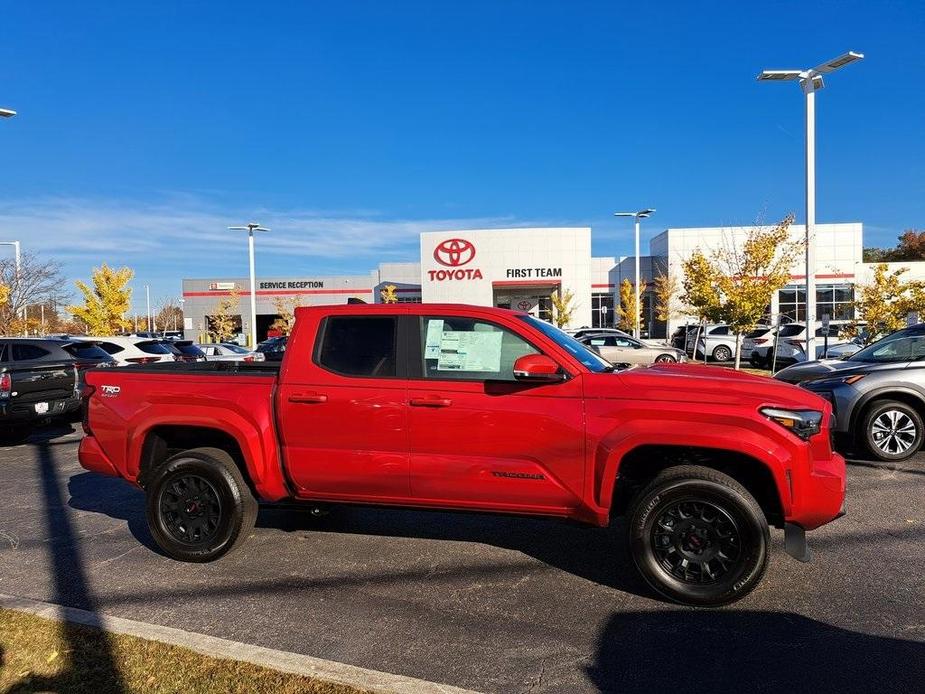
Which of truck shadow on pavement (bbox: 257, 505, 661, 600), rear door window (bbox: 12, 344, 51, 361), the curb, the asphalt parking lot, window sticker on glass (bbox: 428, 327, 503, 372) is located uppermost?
window sticker on glass (bbox: 428, 327, 503, 372)

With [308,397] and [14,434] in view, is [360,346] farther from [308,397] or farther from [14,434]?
[14,434]

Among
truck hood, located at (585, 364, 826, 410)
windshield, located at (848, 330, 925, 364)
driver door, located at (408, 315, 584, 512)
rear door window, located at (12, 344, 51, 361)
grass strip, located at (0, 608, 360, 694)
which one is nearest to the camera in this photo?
grass strip, located at (0, 608, 360, 694)

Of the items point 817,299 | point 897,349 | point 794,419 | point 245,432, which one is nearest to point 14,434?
point 245,432

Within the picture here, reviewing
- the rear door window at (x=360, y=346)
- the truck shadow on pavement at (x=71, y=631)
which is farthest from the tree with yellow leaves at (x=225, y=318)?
the rear door window at (x=360, y=346)

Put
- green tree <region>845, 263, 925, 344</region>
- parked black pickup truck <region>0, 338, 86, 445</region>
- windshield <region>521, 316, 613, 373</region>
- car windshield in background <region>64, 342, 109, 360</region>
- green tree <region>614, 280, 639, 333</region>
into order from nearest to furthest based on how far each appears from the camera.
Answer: windshield <region>521, 316, 613, 373</region>
parked black pickup truck <region>0, 338, 86, 445</region>
car windshield in background <region>64, 342, 109, 360</region>
green tree <region>845, 263, 925, 344</region>
green tree <region>614, 280, 639, 333</region>

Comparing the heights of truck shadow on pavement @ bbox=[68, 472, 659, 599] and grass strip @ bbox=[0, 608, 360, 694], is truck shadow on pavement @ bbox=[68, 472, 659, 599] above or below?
below

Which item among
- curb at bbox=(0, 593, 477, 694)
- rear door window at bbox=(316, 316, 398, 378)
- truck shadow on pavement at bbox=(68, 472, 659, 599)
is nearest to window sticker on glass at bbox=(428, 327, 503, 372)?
rear door window at bbox=(316, 316, 398, 378)

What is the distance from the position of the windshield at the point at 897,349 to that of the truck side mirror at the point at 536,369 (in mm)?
6280

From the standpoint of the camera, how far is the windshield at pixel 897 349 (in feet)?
26.6

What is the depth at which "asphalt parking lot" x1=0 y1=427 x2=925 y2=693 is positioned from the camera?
3264 millimetres

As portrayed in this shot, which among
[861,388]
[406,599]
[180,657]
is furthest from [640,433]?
[861,388]

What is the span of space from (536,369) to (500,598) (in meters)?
1.50

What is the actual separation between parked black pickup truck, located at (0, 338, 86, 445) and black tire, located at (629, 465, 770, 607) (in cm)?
955

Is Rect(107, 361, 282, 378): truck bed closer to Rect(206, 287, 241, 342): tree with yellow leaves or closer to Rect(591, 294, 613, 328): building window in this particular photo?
Rect(206, 287, 241, 342): tree with yellow leaves
